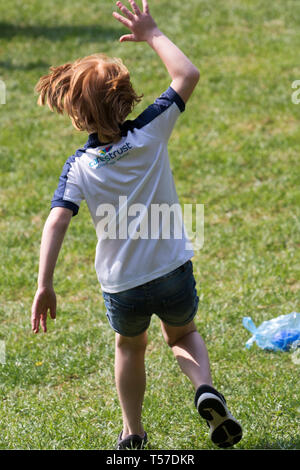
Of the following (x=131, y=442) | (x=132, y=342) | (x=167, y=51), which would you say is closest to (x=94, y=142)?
(x=167, y=51)

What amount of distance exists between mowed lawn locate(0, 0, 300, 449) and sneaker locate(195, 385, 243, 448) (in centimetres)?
42

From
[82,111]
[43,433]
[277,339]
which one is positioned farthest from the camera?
[277,339]

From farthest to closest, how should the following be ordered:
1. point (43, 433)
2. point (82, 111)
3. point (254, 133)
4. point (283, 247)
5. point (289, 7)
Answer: point (289, 7) < point (254, 133) < point (283, 247) < point (43, 433) < point (82, 111)

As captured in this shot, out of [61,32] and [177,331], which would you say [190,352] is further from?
[61,32]

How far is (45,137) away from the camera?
8.39 metres

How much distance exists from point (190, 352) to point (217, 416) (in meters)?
0.36

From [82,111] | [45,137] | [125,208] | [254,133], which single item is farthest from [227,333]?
[45,137]

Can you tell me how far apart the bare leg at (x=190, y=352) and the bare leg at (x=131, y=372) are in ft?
0.47

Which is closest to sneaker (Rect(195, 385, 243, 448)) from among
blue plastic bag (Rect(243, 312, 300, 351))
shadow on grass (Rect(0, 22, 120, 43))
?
blue plastic bag (Rect(243, 312, 300, 351))

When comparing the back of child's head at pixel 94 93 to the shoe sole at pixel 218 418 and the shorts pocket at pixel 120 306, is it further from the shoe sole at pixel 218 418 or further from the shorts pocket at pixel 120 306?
the shoe sole at pixel 218 418

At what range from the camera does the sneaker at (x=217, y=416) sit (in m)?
2.87

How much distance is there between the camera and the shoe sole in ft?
9.39
